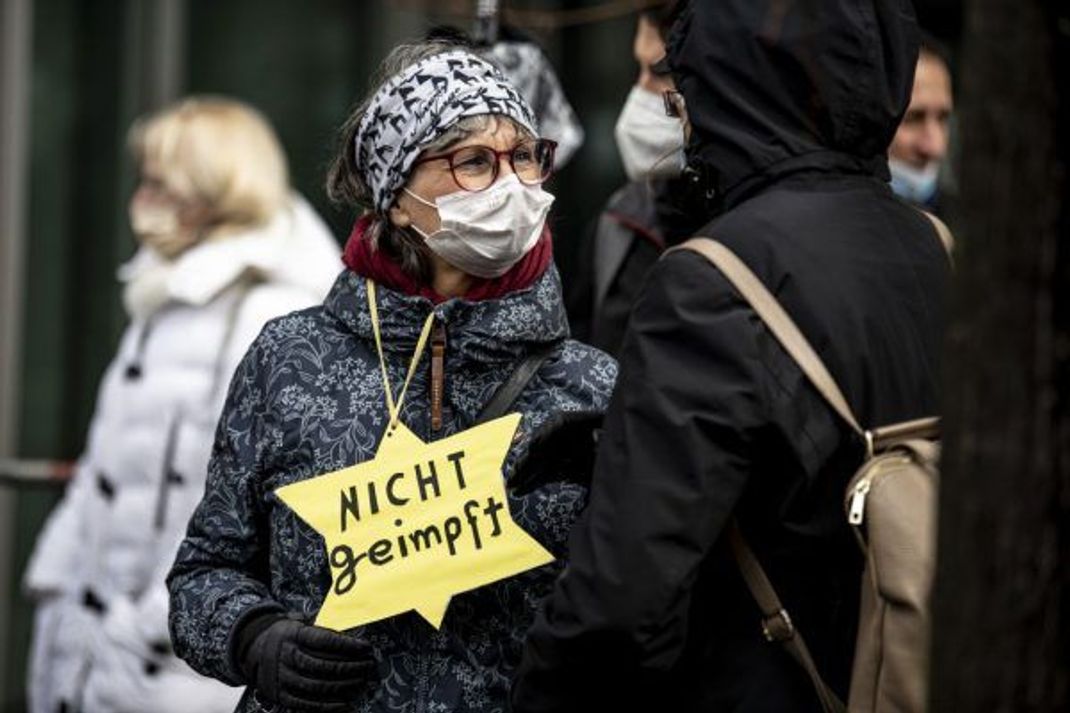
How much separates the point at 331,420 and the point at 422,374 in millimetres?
162

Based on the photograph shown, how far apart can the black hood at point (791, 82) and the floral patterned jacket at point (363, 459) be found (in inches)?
19.1

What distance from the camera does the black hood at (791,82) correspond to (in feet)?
10.2

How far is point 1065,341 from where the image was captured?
7.24 ft

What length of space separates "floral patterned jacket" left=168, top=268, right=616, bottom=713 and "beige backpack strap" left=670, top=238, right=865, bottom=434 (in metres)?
0.46

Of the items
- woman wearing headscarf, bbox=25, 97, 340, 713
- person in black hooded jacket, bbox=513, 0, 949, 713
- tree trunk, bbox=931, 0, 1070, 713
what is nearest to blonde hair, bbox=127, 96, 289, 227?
woman wearing headscarf, bbox=25, 97, 340, 713

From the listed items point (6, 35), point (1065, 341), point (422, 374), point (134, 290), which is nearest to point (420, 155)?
point (422, 374)

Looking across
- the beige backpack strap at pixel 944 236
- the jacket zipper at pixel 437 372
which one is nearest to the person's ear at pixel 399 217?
the jacket zipper at pixel 437 372

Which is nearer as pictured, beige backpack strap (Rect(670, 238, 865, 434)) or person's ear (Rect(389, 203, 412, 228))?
beige backpack strap (Rect(670, 238, 865, 434))

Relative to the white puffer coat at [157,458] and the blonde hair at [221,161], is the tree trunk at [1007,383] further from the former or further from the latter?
the blonde hair at [221,161]

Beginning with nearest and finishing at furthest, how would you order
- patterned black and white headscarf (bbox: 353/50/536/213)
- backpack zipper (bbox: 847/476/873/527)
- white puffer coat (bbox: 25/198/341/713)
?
1. backpack zipper (bbox: 847/476/873/527)
2. patterned black and white headscarf (bbox: 353/50/536/213)
3. white puffer coat (bbox: 25/198/341/713)

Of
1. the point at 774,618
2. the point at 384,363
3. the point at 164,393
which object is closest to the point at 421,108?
the point at 384,363

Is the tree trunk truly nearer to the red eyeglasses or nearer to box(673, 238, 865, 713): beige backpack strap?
box(673, 238, 865, 713): beige backpack strap

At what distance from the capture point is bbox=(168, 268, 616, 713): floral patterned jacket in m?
3.45

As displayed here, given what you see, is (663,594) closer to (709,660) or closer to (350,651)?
(709,660)
